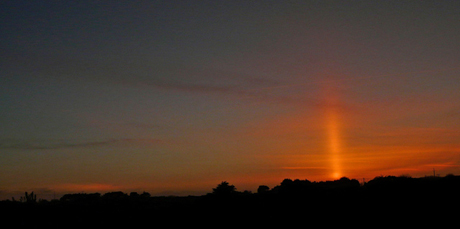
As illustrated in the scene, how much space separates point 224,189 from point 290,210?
9.67 meters

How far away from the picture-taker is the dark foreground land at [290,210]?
3809 centimetres

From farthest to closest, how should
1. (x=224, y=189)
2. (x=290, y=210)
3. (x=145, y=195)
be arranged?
(x=145, y=195), (x=224, y=189), (x=290, y=210)

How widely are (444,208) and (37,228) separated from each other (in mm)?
38635

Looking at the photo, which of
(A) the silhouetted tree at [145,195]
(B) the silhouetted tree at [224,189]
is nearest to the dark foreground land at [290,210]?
(B) the silhouetted tree at [224,189]

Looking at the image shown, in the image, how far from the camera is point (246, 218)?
43031 mm

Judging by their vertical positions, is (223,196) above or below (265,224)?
above

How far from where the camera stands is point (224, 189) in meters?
50.2

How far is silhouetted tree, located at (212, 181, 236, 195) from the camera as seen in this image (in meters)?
49.8

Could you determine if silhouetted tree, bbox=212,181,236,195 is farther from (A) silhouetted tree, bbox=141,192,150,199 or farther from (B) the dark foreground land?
(A) silhouetted tree, bbox=141,192,150,199

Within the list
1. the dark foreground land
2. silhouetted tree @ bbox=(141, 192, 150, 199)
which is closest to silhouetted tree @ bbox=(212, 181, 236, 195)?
the dark foreground land

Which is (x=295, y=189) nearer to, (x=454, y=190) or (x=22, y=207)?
(x=454, y=190)

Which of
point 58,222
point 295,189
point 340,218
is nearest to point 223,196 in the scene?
point 295,189

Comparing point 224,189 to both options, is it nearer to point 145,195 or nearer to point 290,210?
point 290,210

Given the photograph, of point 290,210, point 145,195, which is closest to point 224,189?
point 290,210
